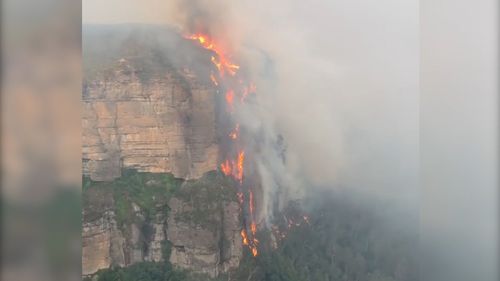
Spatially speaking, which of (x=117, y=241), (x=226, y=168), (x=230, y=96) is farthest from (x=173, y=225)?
(x=230, y=96)

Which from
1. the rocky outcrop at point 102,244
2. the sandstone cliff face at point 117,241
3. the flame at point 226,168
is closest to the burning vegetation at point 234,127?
the flame at point 226,168

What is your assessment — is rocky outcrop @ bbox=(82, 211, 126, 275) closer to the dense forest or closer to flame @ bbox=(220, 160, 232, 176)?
the dense forest

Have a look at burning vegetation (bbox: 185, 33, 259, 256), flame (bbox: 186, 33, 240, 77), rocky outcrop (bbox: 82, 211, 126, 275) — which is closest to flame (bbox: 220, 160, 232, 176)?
burning vegetation (bbox: 185, 33, 259, 256)

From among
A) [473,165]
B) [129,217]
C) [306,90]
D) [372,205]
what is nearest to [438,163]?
[473,165]

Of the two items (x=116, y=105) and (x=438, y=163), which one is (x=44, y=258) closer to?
(x=116, y=105)

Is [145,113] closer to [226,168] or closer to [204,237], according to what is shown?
[226,168]

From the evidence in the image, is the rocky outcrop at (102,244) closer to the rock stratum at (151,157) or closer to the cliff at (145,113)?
the rock stratum at (151,157)

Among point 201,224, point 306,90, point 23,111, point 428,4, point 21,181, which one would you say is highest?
point 428,4
